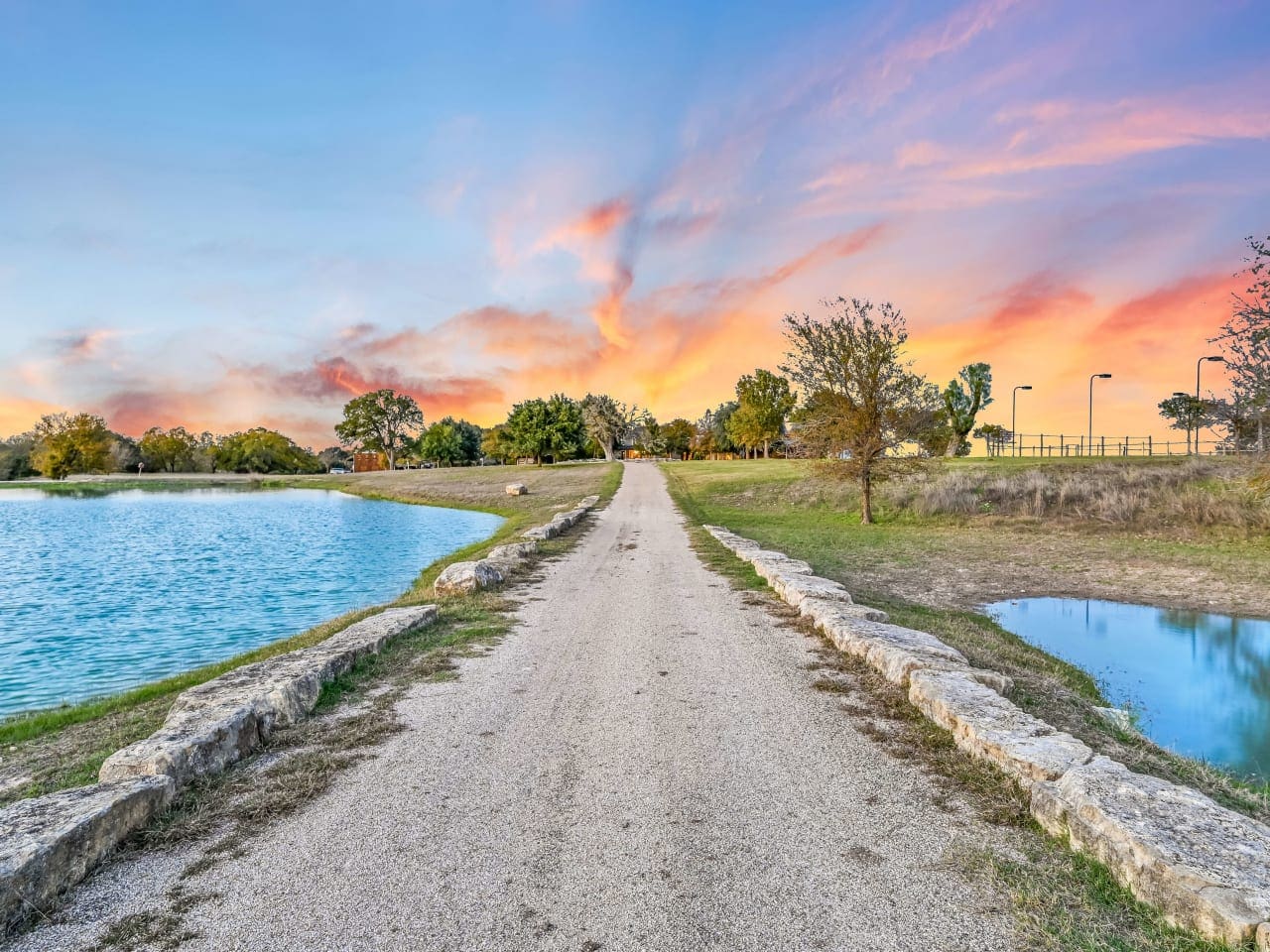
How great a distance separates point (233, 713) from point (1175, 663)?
11.6 meters

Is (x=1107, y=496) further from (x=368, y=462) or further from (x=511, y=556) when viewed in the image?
(x=368, y=462)

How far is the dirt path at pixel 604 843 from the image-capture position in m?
3.01

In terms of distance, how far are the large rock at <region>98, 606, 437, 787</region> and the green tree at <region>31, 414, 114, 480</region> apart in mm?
99325

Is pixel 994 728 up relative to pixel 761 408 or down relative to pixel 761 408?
down

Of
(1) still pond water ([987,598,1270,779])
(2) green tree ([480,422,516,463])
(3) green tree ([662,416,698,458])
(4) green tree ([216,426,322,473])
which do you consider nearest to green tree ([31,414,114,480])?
(4) green tree ([216,426,322,473])

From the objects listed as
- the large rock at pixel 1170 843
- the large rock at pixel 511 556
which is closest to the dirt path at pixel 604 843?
the large rock at pixel 1170 843

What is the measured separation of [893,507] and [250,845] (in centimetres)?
2493

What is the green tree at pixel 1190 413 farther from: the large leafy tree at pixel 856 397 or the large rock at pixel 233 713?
the large rock at pixel 233 713

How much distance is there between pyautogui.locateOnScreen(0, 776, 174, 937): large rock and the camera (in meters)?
3.12

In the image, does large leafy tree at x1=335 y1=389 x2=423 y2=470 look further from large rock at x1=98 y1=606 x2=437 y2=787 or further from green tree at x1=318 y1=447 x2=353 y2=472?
large rock at x1=98 y1=606 x2=437 y2=787

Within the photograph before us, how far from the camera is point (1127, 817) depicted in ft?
11.4

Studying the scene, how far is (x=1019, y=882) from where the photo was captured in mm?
3311

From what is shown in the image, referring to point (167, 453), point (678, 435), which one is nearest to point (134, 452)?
point (167, 453)

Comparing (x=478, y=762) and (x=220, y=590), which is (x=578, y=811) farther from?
(x=220, y=590)
